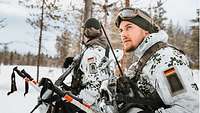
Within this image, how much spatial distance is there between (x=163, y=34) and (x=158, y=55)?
26cm

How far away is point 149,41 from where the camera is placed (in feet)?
9.61

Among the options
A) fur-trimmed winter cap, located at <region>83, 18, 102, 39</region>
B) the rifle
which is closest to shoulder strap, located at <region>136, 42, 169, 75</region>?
the rifle

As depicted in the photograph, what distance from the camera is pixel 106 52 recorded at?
5445 mm

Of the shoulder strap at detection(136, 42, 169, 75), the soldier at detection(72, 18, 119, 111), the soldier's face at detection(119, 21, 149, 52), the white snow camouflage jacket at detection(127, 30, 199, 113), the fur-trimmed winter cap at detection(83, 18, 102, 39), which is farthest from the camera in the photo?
the fur-trimmed winter cap at detection(83, 18, 102, 39)

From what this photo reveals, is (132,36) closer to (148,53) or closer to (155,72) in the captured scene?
A: (148,53)

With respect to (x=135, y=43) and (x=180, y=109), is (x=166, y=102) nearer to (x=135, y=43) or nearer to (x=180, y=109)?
(x=180, y=109)

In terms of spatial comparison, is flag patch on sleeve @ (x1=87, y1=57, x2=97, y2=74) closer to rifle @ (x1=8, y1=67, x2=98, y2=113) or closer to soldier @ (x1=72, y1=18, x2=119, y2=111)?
soldier @ (x1=72, y1=18, x2=119, y2=111)

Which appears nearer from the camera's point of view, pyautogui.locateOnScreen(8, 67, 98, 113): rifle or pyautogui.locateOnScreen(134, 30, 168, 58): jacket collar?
pyautogui.locateOnScreen(134, 30, 168, 58): jacket collar

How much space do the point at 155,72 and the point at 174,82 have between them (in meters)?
0.16

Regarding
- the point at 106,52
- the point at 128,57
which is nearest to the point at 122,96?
the point at 106,52

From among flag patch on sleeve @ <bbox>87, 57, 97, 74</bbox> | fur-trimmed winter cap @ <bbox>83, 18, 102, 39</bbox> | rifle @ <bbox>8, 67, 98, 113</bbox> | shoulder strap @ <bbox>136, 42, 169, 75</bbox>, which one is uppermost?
fur-trimmed winter cap @ <bbox>83, 18, 102, 39</bbox>

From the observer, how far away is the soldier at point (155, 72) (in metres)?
2.62

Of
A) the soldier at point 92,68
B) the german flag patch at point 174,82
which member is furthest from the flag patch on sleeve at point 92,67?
the german flag patch at point 174,82

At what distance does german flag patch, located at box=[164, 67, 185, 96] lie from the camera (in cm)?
262
